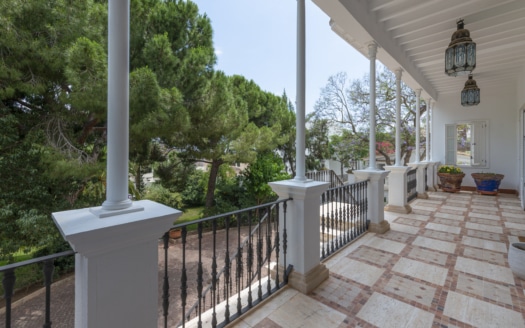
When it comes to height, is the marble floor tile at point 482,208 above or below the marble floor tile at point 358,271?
above

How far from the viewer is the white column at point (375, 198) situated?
12.3 ft

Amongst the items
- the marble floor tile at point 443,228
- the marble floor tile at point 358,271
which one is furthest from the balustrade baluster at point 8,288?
the marble floor tile at point 443,228

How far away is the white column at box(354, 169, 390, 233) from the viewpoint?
3752mm

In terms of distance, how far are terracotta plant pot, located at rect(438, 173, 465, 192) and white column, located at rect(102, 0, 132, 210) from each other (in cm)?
833

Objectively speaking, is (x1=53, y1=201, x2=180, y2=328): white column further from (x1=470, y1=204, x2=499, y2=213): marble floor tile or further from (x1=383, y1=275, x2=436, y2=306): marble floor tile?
(x1=470, y1=204, x2=499, y2=213): marble floor tile

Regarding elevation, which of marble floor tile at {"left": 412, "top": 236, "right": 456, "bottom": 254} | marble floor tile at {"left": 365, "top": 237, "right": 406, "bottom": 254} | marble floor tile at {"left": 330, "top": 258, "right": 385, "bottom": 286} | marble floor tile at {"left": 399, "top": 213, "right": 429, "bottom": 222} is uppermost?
marble floor tile at {"left": 399, "top": 213, "right": 429, "bottom": 222}

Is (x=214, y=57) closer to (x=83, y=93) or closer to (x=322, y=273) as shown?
(x=83, y=93)

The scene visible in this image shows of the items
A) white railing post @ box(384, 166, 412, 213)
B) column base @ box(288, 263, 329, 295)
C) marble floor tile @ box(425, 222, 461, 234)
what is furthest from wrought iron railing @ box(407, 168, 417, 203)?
column base @ box(288, 263, 329, 295)

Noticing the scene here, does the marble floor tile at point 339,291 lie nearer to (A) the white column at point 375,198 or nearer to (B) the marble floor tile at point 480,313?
(B) the marble floor tile at point 480,313

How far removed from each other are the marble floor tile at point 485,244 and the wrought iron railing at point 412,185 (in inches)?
90.4

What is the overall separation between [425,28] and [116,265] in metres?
4.53

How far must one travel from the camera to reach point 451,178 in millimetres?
6906

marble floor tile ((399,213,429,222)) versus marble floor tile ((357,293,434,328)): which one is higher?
marble floor tile ((399,213,429,222))

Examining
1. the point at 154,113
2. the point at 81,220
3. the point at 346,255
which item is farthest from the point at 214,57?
the point at 81,220
